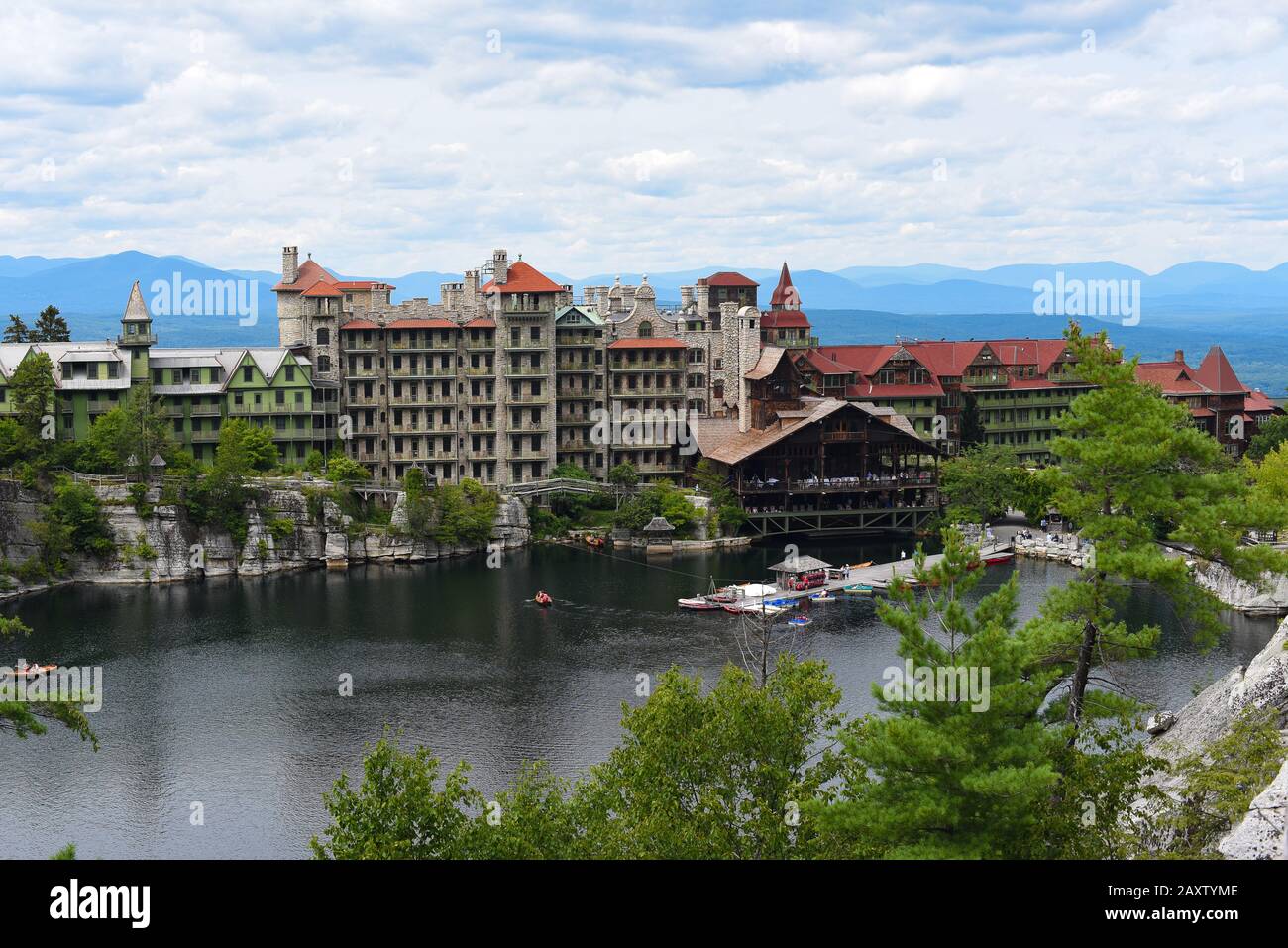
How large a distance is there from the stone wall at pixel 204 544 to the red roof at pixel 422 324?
1295 centimetres

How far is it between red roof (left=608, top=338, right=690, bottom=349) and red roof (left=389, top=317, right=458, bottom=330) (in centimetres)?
1109

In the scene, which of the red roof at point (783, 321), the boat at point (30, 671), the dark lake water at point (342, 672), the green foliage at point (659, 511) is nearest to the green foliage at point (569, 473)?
the green foliage at point (659, 511)

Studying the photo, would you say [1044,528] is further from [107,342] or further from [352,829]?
[352,829]

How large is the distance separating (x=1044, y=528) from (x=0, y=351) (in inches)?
2566

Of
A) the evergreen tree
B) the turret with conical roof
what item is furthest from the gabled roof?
the evergreen tree

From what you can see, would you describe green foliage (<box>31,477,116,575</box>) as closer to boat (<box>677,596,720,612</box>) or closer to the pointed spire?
the pointed spire

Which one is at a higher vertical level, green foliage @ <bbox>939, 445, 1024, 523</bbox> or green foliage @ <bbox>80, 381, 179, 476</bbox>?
green foliage @ <bbox>80, 381, 179, 476</bbox>

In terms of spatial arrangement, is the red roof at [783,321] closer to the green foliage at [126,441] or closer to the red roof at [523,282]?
the red roof at [523,282]

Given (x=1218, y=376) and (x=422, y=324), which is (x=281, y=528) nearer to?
(x=422, y=324)

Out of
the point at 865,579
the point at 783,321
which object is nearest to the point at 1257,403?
the point at 783,321

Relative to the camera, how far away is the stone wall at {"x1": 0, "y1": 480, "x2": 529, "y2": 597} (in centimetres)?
8056

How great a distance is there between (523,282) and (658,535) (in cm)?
2015

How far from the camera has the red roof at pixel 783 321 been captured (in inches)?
4331

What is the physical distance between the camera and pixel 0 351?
9125 cm
